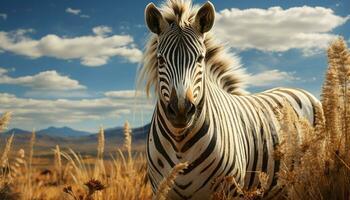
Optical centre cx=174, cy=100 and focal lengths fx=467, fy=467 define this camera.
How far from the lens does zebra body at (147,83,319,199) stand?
13.9 ft

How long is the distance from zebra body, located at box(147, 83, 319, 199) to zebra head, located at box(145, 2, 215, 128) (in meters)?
0.27

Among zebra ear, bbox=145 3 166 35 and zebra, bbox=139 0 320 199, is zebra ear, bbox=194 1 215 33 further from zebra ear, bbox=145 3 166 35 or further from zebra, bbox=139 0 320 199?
zebra ear, bbox=145 3 166 35

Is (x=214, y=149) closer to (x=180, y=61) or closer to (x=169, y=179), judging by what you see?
(x=180, y=61)

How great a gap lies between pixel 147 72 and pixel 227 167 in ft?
4.61

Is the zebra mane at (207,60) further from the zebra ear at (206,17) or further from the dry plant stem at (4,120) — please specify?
the dry plant stem at (4,120)

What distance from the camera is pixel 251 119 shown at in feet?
17.5

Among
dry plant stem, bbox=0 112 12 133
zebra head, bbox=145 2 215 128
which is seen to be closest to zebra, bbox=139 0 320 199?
zebra head, bbox=145 2 215 128

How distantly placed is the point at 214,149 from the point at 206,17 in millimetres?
1319

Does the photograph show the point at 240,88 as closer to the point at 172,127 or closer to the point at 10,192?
the point at 172,127

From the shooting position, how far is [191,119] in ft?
12.8

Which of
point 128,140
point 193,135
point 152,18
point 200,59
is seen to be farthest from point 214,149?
point 128,140

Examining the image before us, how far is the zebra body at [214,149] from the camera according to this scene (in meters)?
4.23

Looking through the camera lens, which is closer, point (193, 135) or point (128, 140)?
point (193, 135)

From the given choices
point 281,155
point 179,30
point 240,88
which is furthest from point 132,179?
point 281,155
